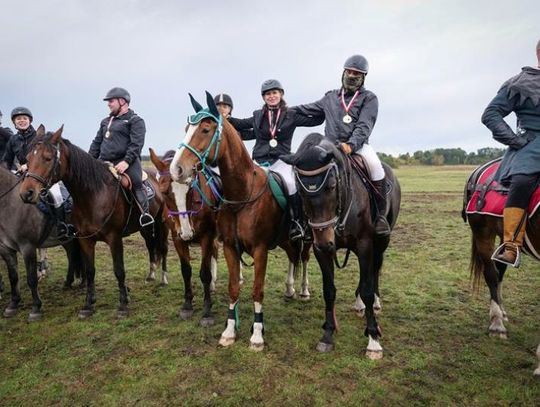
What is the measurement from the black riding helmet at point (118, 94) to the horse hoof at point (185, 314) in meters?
3.51

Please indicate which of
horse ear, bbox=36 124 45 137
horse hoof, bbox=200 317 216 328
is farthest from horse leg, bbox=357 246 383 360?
horse ear, bbox=36 124 45 137

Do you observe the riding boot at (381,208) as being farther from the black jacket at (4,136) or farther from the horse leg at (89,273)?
the black jacket at (4,136)

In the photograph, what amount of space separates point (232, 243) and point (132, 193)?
2.31 m

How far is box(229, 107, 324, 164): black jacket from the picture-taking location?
5418 mm

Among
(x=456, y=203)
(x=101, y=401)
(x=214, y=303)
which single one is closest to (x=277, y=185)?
(x=214, y=303)

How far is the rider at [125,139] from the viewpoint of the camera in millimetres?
6168

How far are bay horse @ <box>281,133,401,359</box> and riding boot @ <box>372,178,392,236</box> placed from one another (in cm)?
10

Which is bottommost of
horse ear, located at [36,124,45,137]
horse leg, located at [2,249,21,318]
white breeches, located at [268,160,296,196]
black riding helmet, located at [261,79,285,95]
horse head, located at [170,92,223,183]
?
horse leg, located at [2,249,21,318]

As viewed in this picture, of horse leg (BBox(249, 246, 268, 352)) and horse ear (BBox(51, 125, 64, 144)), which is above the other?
horse ear (BBox(51, 125, 64, 144))

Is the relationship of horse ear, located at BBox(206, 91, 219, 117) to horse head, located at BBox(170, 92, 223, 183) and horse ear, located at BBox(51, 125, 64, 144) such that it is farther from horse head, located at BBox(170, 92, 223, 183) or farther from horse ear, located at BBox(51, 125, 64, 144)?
horse ear, located at BBox(51, 125, 64, 144)

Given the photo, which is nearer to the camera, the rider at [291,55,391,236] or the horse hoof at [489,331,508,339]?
the rider at [291,55,391,236]

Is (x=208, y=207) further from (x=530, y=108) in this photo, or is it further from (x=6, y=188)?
(x=530, y=108)

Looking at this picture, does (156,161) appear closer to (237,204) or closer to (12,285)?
(237,204)

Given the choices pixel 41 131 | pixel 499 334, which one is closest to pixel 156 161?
pixel 41 131
